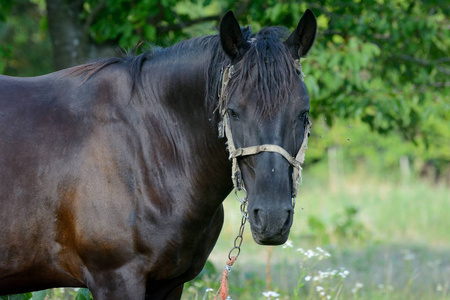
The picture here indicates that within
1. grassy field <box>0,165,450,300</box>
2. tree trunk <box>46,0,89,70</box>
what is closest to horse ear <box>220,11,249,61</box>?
grassy field <box>0,165,450,300</box>

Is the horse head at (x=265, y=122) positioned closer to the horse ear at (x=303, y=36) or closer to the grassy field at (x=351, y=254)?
the horse ear at (x=303, y=36)

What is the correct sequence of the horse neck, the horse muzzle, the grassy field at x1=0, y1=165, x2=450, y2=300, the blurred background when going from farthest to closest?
the grassy field at x1=0, y1=165, x2=450, y2=300 → the blurred background → the horse neck → the horse muzzle

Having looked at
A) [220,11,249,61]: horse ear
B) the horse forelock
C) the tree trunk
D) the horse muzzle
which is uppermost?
the tree trunk

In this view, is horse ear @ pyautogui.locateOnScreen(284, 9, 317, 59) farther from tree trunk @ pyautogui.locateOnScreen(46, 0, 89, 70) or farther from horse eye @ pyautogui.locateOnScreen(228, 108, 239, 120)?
tree trunk @ pyautogui.locateOnScreen(46, 0, 89, 70)

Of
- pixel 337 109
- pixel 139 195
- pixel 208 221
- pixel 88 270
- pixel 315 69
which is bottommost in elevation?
pixel 88 270

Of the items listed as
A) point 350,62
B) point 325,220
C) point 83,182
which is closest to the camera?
point 83,182

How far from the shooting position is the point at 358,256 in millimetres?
7375

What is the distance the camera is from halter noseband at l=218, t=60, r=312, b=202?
234cm

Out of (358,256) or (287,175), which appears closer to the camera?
(287,175)

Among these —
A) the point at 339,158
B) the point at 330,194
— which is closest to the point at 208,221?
the point at 330,194

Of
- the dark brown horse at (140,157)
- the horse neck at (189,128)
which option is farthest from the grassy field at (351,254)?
the horse neck at (189,128)

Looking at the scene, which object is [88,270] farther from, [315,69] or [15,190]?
[315,69]

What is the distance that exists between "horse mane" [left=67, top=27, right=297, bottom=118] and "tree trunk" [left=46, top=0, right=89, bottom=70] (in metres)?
2.46

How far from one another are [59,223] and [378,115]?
349 centimetres
